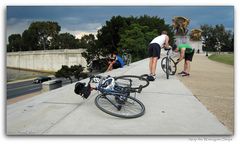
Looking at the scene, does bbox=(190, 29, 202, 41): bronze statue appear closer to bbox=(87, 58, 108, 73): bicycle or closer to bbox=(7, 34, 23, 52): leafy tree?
bbox=(87, 58, 108, 73): bicycle

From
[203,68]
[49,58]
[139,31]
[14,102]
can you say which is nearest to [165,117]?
[14,102]

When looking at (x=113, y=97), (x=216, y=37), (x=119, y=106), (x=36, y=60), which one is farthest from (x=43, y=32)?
(x=216, y=37)

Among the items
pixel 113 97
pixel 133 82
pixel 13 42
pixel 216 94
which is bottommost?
pixel 216 94

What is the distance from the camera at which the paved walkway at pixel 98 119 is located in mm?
3381

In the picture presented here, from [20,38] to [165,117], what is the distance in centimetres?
255

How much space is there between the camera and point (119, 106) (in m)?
3.96

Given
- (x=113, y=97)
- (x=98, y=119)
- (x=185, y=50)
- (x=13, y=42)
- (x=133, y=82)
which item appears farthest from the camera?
(x=185, y=50)

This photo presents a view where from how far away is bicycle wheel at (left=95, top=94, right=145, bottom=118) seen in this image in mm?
3879

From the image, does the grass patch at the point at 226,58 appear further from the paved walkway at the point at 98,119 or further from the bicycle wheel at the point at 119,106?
the bicycle wheel at the point at 119,106

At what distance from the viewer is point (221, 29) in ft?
16.5

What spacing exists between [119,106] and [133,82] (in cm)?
76

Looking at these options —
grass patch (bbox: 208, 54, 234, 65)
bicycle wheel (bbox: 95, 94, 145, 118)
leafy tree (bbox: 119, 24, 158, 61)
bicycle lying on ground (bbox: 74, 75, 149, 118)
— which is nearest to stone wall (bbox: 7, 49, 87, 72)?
bicycle lying on ground (bbox: 74, 75, 149, 118)

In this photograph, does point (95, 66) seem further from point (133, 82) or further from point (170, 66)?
point (133, 82)

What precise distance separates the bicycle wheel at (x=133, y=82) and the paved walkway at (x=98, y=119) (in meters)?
0.36
